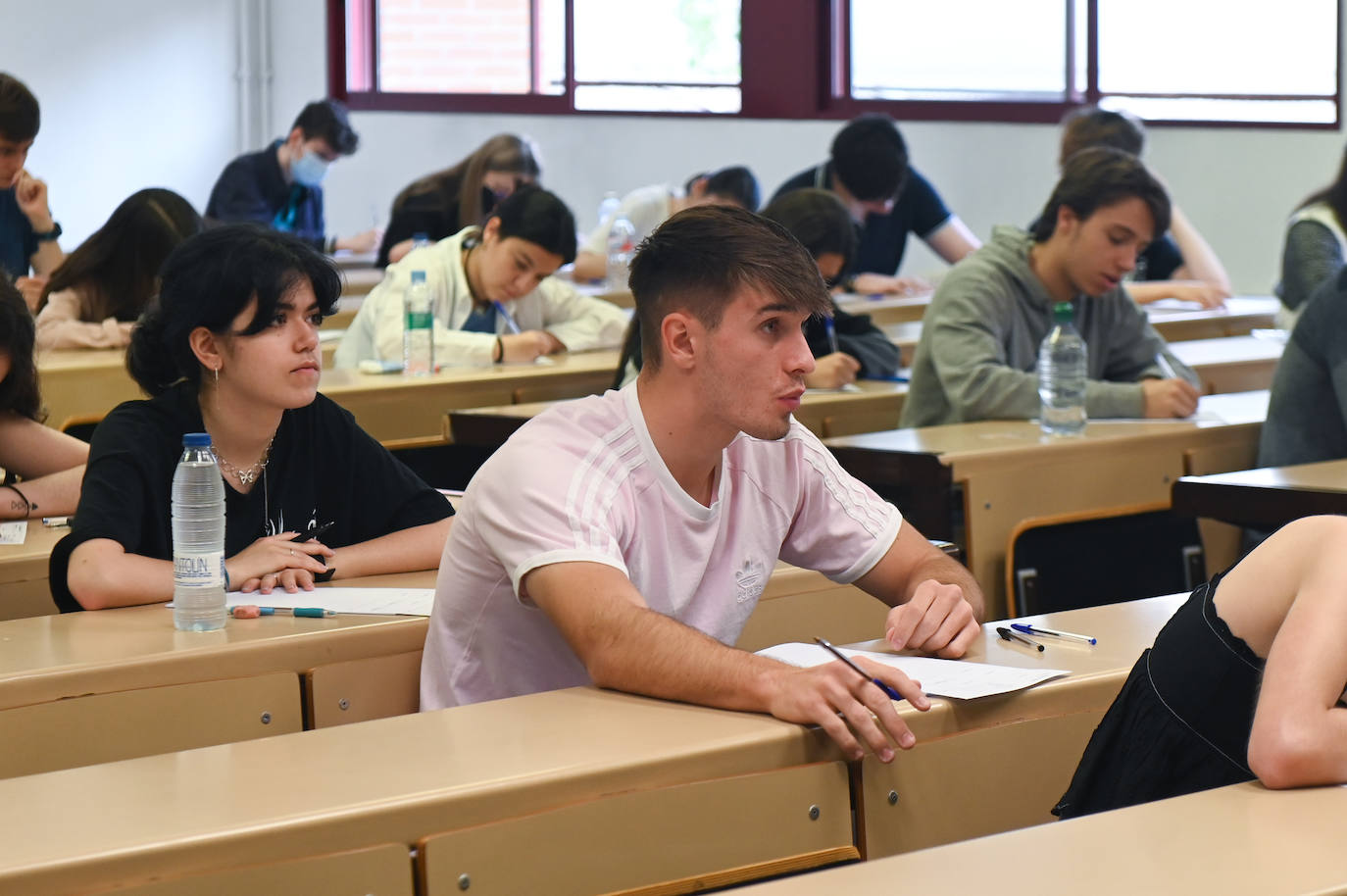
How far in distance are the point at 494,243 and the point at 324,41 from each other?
15.8 ft

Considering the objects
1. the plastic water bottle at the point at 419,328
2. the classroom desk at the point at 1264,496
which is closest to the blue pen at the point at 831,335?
the plastic water bottle at the point at 419,328

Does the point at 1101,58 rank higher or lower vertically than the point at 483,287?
higher

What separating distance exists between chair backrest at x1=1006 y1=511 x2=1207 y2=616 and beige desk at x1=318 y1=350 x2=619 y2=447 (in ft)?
4.44

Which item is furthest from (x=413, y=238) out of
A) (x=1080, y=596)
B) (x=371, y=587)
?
(x=371, y=587)

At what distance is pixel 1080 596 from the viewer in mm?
3012

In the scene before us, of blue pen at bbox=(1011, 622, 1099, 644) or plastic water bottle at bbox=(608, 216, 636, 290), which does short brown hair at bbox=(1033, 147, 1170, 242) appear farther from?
plastic water bottle at bbox=(608, 216, 636, 290)

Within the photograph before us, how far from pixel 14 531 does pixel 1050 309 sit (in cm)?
223

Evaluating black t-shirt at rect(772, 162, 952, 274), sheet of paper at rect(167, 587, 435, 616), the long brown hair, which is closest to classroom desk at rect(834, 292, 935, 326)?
black t-shirt at rect(772, 162, 952, 274)

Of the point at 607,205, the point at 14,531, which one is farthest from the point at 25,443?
the point at 607,205

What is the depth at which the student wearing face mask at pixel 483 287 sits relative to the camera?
4.07 metres

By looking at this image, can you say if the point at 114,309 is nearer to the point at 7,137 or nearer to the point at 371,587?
the point at 7,137

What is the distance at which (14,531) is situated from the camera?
246cm

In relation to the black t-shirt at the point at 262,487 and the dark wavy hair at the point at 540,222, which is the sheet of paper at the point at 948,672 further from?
the dark wavy hair at the point at 540,222

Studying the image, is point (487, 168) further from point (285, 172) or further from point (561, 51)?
point (561, 51)
